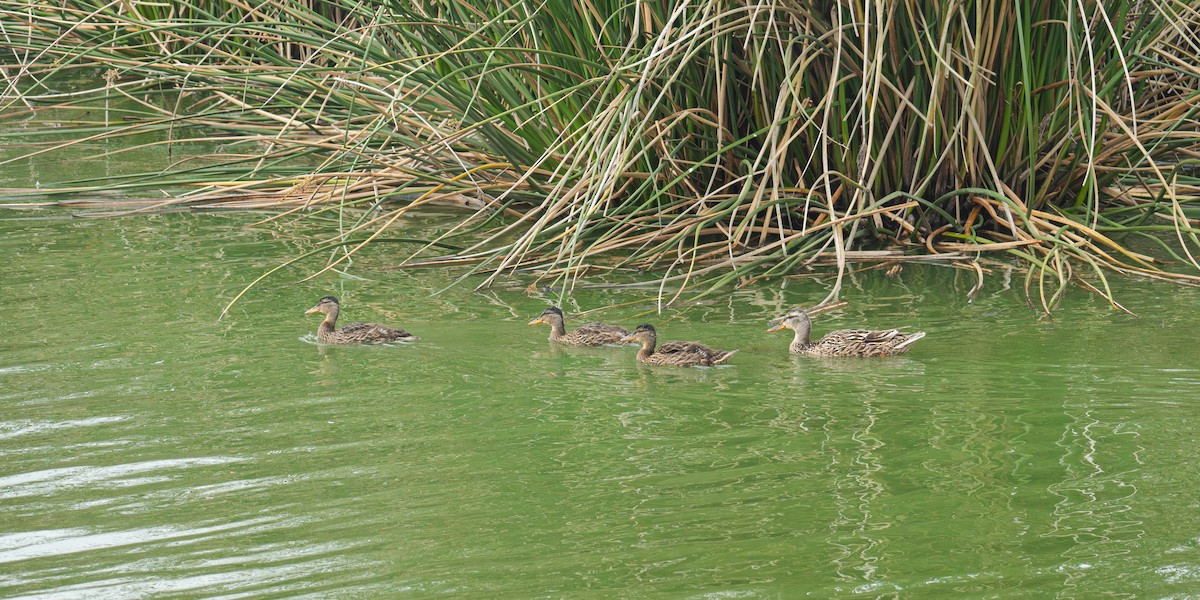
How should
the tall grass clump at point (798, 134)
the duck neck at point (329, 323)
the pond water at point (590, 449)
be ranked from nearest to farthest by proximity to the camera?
1. the pond water at point (590, 449)
2. the duck neck at point (329, 323)
3. the tall grass clump at point (798, 134)

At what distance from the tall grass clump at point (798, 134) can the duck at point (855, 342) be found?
0.73 meters

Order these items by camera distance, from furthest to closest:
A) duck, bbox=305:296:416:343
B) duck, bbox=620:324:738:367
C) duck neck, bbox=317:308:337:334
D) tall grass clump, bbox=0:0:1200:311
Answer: tall grass clump, bbox=0:0:1200:311
duck neck, bbox=317:308:337:334
duck, bbox=305:296:416:343
duck, bbox=620:324:738:367

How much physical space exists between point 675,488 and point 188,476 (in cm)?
165

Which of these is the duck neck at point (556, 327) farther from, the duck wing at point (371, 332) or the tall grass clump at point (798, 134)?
the duck wing at point (371, 332)

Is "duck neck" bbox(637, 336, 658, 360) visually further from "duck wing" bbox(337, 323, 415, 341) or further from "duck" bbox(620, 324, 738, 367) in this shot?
"duck wing" bbox(337, 323, 415, 341)

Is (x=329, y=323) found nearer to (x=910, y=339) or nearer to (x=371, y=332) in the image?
(x=371, y=332)

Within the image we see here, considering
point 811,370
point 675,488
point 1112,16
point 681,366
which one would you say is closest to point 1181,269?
point 1112,16

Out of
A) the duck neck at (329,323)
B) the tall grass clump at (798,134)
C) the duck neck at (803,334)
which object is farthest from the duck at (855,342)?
the duck neck at (329,323)

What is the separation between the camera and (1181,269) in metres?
8.13

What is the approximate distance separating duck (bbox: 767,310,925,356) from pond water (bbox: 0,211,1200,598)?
62 millimetres

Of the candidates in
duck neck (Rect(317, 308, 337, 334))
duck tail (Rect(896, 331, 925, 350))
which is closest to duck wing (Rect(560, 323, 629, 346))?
duck neck (Rect(317, 308, 337, 334))

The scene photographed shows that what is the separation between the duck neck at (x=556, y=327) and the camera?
7113 mm

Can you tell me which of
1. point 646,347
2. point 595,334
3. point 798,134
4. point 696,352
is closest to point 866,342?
point 696,352

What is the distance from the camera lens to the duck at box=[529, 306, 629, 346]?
709 centimetres
